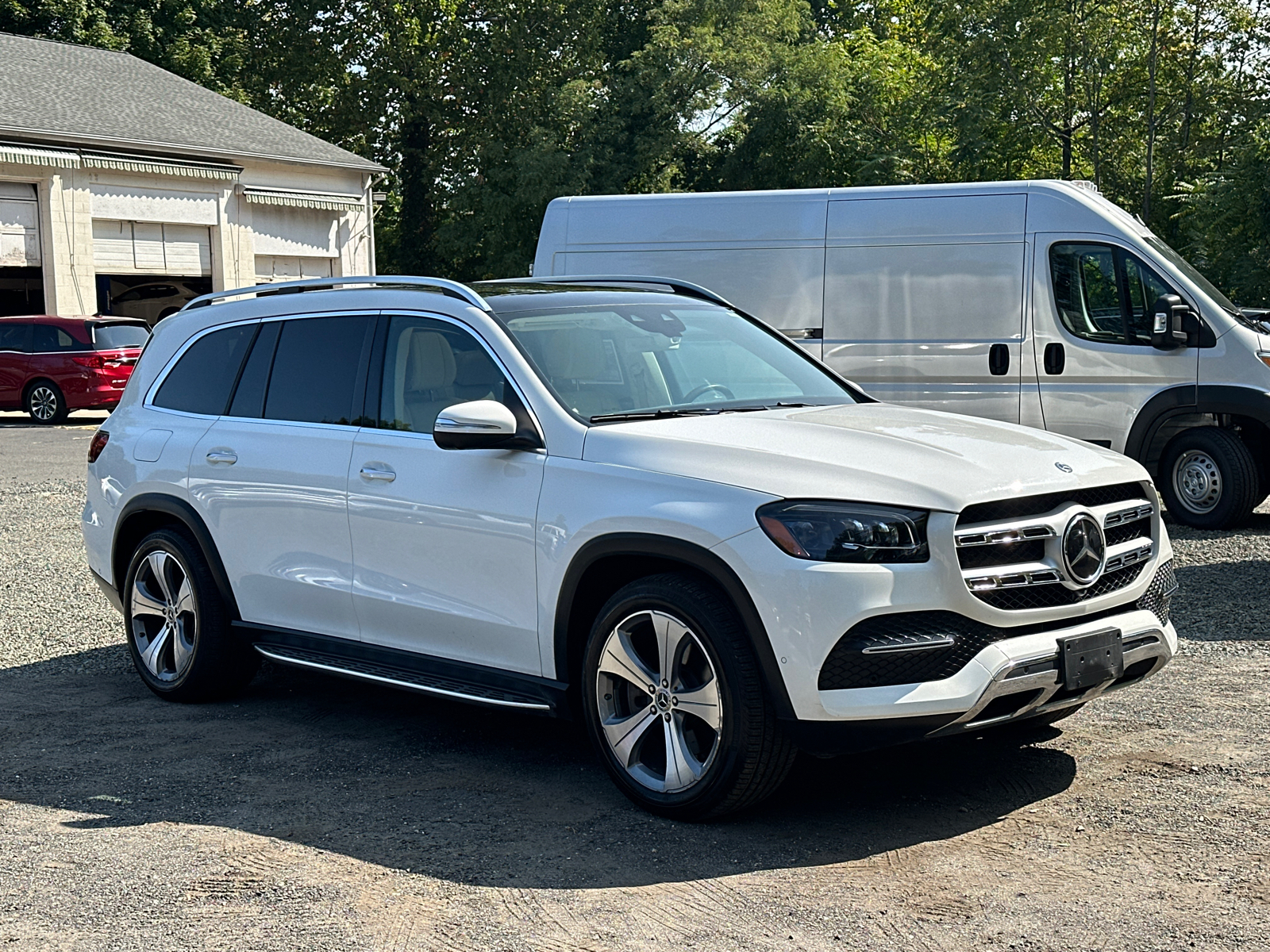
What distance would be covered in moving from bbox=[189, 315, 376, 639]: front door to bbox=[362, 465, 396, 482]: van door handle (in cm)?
12

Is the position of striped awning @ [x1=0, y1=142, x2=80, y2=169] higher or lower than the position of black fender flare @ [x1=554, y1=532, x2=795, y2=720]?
higher

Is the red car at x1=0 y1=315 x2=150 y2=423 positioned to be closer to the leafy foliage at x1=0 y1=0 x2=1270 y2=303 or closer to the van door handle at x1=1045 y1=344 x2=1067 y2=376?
the van door handle at x1=1045 y1=344 x2=1067 y2=376

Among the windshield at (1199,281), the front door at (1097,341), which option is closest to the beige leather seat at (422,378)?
the front door at (1097,341)

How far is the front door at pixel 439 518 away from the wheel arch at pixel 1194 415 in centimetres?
717

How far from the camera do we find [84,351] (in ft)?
83.2

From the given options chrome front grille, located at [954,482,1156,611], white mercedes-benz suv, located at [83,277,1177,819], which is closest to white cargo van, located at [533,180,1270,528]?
white mercedes-benz suv, located at [83,277,1177,819]

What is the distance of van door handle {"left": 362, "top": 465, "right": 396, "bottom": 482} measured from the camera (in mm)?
5758

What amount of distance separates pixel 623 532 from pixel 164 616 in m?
2.81

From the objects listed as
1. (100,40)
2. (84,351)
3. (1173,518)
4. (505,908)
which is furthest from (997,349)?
(100,40)

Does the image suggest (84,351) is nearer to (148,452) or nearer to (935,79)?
(148,452)

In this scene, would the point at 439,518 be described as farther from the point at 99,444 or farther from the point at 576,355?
the point at 99,444

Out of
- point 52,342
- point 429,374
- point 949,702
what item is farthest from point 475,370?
point 52,342

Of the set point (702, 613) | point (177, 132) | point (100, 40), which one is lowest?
point (702, 613)

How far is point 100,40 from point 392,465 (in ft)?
140
